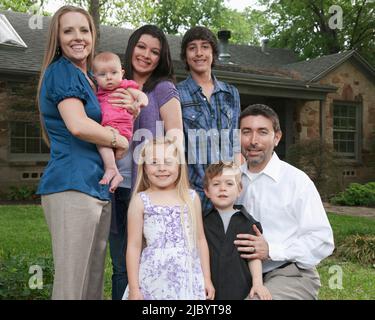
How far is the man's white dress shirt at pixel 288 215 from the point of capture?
274 cm

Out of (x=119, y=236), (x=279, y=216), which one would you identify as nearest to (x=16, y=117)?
(x=119, y=236)

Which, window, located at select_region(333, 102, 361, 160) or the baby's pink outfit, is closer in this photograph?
the baby's pink outfit

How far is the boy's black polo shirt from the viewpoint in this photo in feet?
8.46

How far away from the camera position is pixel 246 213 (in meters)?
2.70

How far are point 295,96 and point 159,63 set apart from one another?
11.4 meters

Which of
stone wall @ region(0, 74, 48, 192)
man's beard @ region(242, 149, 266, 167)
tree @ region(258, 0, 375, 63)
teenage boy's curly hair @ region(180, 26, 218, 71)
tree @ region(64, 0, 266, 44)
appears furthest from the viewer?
tree @ region(64, 0, 266, 44)

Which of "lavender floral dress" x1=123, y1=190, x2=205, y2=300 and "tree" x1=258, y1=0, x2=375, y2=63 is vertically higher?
"tree" x1=258, y1=0, x2=375, y2=63

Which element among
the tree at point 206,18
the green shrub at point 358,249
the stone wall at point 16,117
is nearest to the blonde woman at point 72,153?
the green shrub at point 358,249

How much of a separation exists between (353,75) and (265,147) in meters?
13.9

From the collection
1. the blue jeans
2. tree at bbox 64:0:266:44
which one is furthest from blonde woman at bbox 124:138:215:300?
tree at bbox 64:0:266:44

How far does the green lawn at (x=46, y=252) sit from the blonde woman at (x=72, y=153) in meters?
1.70

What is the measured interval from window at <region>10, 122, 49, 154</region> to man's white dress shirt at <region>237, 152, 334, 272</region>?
9541 millimetres

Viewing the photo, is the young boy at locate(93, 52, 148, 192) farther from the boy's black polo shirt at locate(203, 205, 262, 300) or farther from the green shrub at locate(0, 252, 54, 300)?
the green shrub at locate(0, 252, 54, 300)
